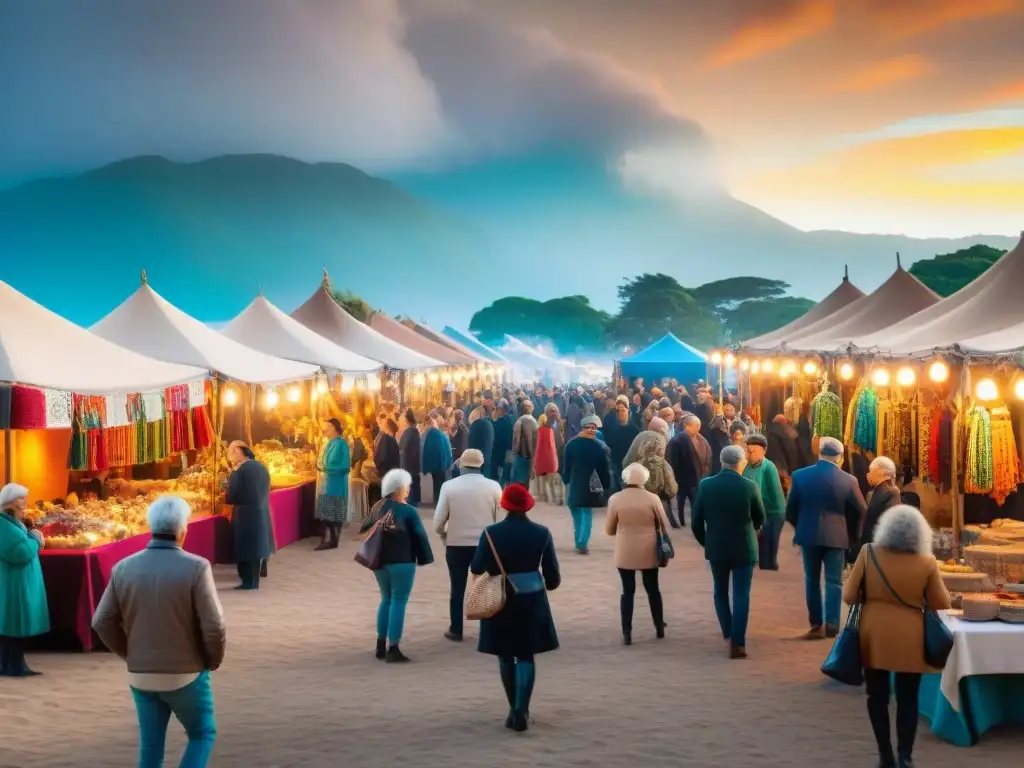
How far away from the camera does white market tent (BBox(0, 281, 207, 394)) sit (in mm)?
9219

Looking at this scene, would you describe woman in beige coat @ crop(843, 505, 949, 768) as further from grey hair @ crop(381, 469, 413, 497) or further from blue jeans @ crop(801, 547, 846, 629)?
grey hair @ crop(381, 469, 413, 497)

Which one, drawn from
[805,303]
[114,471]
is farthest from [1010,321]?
[805,303]

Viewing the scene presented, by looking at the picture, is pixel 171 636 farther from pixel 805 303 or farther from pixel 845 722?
pixel 805 303

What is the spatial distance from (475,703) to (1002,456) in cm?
568

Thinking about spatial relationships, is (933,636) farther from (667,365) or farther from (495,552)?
(667,365)

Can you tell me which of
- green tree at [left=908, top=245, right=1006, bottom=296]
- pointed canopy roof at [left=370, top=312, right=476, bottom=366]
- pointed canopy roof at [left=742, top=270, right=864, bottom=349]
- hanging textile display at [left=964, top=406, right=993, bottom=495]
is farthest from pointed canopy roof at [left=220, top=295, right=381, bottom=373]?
green tree at [left=908, top=245, right=1006, bottom=296]

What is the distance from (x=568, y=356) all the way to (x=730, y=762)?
332 feet

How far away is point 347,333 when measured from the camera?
2211cm

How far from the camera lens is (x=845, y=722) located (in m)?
6.62

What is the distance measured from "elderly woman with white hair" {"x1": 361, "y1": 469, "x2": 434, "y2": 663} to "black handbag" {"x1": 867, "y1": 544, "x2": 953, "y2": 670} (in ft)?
11.4

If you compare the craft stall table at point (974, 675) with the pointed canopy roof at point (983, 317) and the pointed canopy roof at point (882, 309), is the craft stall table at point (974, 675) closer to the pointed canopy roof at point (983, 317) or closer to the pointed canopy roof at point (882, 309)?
the pointed canopy roof at point (983, 317)

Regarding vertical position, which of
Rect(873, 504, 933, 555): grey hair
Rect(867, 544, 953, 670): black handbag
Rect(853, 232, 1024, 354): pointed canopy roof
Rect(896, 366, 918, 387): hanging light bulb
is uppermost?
Rect(853, 232, 1024, 354): pointed canopy roof

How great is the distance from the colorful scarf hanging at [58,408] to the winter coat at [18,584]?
8.04 ft

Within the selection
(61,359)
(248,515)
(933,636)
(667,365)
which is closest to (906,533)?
(933,636)
